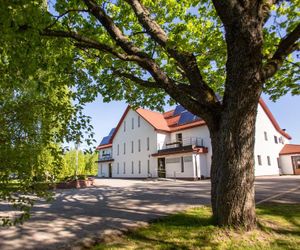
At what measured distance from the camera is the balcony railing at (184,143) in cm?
2697

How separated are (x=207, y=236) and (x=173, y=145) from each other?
25203mm

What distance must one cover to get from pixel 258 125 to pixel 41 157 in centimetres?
3126

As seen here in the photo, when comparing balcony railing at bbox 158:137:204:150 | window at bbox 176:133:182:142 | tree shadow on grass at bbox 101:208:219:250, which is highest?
window at bbox 176:133:182:142

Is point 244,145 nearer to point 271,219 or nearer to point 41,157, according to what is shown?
point 271,219

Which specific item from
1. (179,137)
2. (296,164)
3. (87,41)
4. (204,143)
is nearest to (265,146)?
(296,164)

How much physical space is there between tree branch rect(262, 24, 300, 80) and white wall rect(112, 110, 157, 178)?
83.2ft

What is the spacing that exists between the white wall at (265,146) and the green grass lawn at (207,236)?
80.7ft

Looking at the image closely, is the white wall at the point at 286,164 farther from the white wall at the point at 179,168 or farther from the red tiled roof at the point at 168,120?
the white wall at the point at 179,168

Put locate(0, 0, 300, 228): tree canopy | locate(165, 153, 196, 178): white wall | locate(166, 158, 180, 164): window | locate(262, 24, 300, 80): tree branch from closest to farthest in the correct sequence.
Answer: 1. locate(0, 0, 300, 228): tree canopy
2. locate(262, 24, 300, 80): tree branch
3. locate(165, 153, 196, 178): white wall
4. locate(166, 158, 180, 164): window

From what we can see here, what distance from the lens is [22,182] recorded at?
125 inches

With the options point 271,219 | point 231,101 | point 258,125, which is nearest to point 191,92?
point 231,101

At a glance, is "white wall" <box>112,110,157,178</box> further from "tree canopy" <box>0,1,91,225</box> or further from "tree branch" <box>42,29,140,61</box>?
"tree canopy" <box>0,1,91,225</box>

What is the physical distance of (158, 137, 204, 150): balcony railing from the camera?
27.0 meters

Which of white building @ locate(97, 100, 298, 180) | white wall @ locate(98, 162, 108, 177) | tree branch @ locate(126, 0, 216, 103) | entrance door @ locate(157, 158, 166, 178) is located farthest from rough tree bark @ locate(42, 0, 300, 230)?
white wall @ locate(98, 162, 108, 177)
